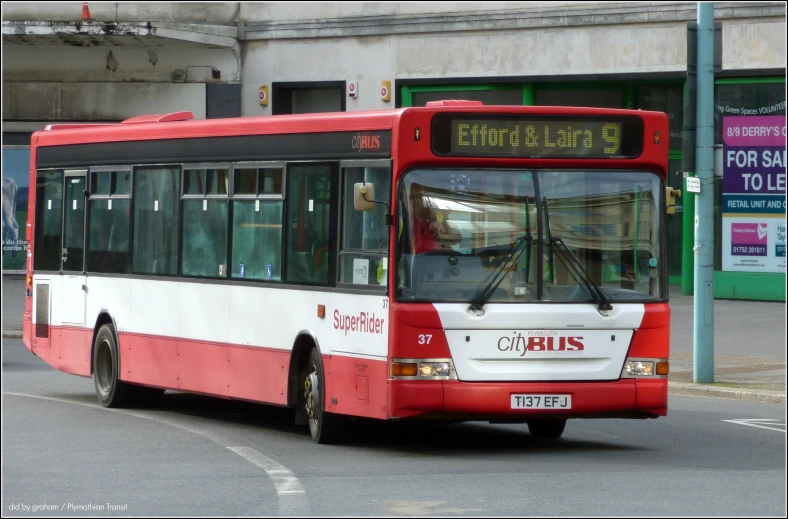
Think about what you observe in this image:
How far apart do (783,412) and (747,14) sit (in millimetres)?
12568

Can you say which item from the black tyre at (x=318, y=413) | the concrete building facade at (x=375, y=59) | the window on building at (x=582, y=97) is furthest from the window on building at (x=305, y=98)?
the black tyre at (x=318, y=413)

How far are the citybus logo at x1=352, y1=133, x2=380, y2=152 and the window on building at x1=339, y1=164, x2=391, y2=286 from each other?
142 mm

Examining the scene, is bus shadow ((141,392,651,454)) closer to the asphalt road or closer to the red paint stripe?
the asphalt road

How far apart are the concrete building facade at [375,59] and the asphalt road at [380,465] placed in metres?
12.2

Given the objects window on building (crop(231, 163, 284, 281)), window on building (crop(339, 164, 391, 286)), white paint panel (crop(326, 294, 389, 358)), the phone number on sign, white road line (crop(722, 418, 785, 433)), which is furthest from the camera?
the phone number on sign

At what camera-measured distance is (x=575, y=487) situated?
9602mm

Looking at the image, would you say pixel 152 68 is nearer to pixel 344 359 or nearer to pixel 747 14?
pixel 747 14

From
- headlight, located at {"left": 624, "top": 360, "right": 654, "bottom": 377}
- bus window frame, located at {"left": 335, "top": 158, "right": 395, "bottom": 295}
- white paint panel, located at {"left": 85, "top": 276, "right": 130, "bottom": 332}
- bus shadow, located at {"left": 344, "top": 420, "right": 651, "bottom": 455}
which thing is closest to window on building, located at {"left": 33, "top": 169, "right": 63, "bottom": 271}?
white paint panel, located at {"left": 85, "top": 276, "right": 130, "bottom": 332}

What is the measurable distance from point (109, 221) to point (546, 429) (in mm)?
5410

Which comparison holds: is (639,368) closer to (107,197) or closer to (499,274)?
(499,274)

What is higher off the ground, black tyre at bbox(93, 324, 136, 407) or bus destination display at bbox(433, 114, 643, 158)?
bus destination display at bbox(433, 114, 643, 158)

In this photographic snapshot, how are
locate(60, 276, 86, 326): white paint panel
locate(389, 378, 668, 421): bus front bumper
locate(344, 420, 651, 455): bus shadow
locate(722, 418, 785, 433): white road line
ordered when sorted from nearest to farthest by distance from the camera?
locate(389, 378, 668, 421): bus front bumper < locate(344, 420, 651, 455): bus shadow < locate(722, 418, 785, 433): white road line < locate(60, 276, 86, 326): white paint panel

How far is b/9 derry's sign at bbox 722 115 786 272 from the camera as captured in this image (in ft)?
87.3

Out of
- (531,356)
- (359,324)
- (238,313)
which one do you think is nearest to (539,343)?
(531,356)
